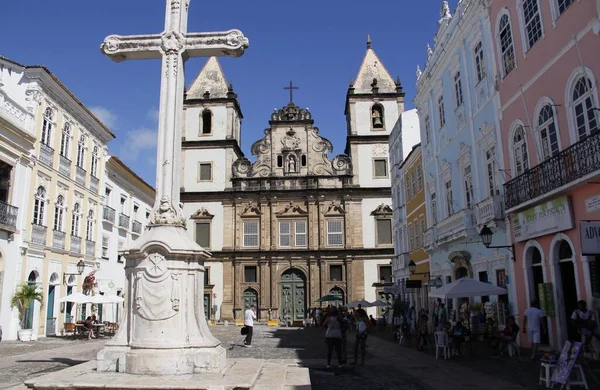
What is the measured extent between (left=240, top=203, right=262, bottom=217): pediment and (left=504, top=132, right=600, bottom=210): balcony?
87.9 feet

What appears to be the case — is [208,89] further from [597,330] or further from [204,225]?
[597,330]

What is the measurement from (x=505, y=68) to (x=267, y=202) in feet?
86.7

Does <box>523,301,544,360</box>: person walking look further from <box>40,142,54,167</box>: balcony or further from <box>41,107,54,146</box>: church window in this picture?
<box>41,107,54,146</box>: church window

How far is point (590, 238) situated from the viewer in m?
8.61

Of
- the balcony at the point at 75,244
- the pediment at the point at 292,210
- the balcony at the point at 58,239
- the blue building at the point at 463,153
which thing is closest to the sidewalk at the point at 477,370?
the blue building at the point at 463,153

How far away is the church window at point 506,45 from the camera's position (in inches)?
576

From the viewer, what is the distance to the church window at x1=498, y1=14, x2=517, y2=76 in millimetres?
14641

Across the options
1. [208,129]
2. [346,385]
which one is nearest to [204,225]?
[208,129]

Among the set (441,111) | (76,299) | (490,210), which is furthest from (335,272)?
(490,210)

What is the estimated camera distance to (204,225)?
39906mm

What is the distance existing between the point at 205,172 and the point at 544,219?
103ft

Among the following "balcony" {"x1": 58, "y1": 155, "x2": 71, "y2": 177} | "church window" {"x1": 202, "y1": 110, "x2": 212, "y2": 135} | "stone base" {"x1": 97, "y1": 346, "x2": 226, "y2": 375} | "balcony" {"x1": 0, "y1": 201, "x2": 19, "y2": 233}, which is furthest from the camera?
"church window" {"x1": 202, "y1": 110, "x2": 212, "y2": 135}

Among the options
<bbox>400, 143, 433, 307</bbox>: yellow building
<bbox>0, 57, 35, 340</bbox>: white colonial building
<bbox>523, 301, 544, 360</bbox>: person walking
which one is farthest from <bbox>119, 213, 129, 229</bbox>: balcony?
<bbox>523, 301, 544, 360</bbox>: person walking

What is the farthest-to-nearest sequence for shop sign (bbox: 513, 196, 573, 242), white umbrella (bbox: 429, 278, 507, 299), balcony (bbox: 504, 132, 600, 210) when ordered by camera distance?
white umbrella (bbox: 429, 278, 507, 299), shop sign (bbox: 513, 196, 573, 242), balcony (bbox: 504, 132, 600, 210)
